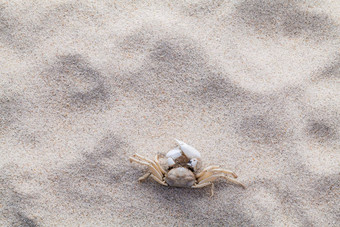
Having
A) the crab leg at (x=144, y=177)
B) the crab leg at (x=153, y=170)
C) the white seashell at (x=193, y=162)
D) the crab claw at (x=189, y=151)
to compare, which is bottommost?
the crab leg at (x=144, y=177)

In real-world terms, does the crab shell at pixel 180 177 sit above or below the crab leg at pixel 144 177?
above

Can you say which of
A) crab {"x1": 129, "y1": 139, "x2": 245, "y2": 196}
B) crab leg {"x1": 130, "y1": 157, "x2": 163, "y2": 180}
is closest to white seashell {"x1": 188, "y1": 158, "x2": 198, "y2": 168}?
crab {"x1": 129, "y1": 139, "x2": 245, "y2": 196}

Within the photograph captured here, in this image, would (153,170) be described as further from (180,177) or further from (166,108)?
(166,108)

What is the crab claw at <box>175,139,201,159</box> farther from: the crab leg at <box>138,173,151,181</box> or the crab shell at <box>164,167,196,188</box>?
the crab leg at <box>138,173,151,181</box>

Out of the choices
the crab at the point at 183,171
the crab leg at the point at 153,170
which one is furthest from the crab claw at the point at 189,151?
the crab leg at the point at 153,170

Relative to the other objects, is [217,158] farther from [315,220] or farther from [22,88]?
[22,88]

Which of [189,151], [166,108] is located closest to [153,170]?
[189,151]

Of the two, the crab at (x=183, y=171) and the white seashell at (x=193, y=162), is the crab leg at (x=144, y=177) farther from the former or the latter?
the white seashell at (x=193, y=162)
